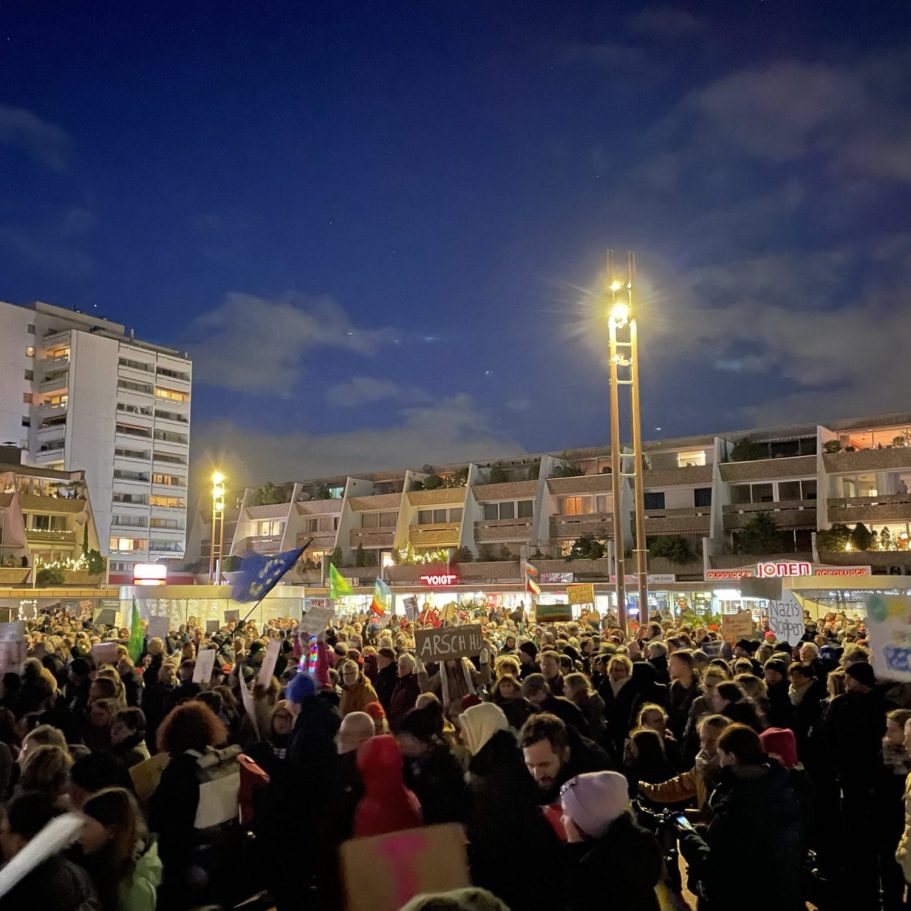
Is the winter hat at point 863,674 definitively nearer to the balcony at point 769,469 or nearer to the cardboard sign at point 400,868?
the cardboard sign at point 400,868

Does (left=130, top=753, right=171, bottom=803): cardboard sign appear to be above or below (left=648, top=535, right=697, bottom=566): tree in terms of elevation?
below

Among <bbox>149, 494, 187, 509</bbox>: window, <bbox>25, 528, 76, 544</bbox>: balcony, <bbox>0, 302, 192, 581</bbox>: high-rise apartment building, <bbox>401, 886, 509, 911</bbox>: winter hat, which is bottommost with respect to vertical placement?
<bbox>401, 886, 509, 911</bbox>: winter hat

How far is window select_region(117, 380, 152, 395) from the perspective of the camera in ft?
267

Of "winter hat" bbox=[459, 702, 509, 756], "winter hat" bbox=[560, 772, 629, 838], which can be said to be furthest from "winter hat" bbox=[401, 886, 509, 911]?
"winter hat" bbox=[459, 702, 509, 756]

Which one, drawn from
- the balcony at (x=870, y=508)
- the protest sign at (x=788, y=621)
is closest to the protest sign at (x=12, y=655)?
the protest sign at (x=788, y=621)

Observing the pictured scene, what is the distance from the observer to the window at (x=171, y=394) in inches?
3319

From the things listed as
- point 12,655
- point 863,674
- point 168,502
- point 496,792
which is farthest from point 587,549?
point 496,792

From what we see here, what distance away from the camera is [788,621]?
17.0 m

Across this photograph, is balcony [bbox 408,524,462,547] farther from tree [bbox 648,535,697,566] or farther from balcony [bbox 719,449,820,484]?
balcony [bbox 719,449,820,484]

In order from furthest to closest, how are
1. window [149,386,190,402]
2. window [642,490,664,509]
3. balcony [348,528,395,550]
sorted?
1. window [149,386,190,402]
2. balcony [348,528,395,550]
3. window [642,490,664,509]

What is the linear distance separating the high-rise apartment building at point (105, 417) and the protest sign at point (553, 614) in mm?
61529

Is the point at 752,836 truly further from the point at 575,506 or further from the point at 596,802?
the point at 575,506

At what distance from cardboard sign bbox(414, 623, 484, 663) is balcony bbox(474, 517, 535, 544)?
47.9 m

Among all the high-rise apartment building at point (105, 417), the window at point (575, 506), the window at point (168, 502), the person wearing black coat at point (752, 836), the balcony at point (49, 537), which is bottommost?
the person wearing black coat at point (752, 836)
